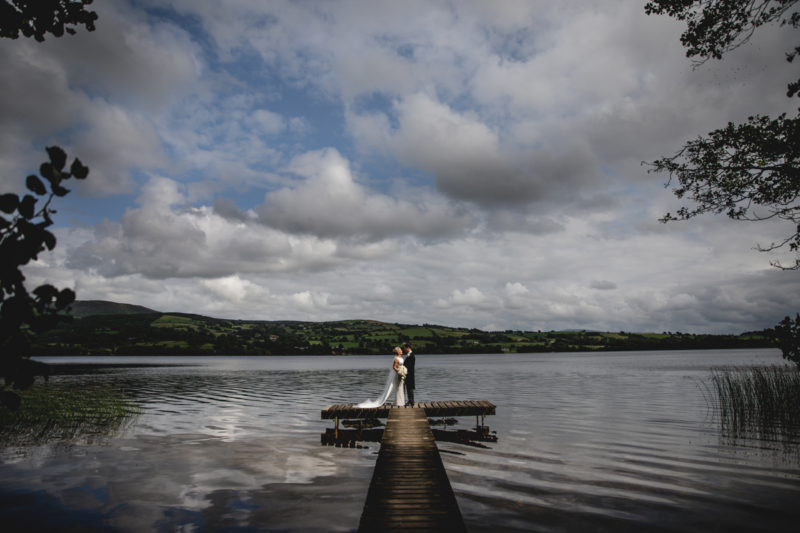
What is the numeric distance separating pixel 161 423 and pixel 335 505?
15815 millimetres

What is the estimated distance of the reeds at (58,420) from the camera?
17.3m

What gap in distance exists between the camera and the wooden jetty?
717cm

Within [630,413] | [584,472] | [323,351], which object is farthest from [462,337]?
[584,472]

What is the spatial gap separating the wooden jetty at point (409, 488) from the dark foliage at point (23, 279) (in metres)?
5.28

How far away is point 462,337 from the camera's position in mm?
164250

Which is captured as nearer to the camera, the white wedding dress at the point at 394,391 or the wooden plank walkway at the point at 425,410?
the wooden plank walkway at the point at 425,410

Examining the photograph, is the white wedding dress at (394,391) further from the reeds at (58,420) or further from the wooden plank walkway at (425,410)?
the reeds at (58,420)

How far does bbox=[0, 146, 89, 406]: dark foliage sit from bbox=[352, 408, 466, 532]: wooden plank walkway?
5.22 meters

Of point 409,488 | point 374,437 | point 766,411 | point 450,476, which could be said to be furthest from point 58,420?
→ point 766,411

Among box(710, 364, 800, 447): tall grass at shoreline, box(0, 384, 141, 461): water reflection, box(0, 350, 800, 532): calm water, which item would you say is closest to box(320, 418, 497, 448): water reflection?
box(0, 350, 800, 532): calm water

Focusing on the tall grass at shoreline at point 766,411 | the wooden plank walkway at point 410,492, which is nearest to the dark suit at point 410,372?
the wooden plank walkway at point 410,492

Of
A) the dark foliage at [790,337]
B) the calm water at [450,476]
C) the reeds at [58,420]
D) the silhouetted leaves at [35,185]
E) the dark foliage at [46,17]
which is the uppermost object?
the dark foliage at [46,17]

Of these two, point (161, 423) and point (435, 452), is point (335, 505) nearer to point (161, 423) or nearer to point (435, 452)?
point (435, 452)

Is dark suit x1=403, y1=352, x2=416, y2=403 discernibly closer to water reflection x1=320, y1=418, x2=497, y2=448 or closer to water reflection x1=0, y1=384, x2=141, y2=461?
water reflection x1=320, y1=418, x2=497, y2=448
